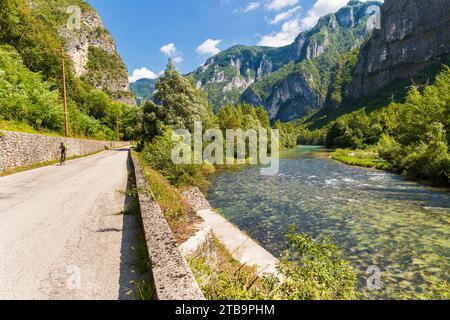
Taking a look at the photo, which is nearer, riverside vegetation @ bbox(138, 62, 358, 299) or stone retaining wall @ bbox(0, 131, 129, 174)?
riverside vegetation @ bbox(138, 62, 358, 299)

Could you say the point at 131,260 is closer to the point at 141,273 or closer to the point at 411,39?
the point at 141,273

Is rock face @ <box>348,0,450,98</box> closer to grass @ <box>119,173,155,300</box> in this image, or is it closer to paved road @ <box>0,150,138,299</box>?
paved road @ <box>0,150,138,299</box>

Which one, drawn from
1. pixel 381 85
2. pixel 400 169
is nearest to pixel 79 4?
pixel 400 169

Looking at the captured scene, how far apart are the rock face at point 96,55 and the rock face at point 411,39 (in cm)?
16709

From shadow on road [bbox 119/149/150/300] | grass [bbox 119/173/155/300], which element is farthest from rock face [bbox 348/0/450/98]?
grass [bbox 119/173/155/300]

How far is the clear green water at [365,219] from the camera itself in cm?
984

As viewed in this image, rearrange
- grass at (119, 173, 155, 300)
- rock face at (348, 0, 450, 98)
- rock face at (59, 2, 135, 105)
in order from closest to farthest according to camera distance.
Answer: grass at (119, 173, 155, 300)
rock face at (59, 2, 135, 105)
rock face at (348, 0, 450, 98)

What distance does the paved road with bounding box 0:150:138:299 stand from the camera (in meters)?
4.16

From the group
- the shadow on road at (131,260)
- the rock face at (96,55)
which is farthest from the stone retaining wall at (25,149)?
the rock face at (96,55)

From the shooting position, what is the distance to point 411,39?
176 m

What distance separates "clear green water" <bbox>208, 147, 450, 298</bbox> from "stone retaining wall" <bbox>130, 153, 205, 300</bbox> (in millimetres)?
6783

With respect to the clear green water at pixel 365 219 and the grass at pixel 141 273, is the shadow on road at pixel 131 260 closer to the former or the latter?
the grass at pixel 141 273

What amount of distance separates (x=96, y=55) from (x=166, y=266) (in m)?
158
